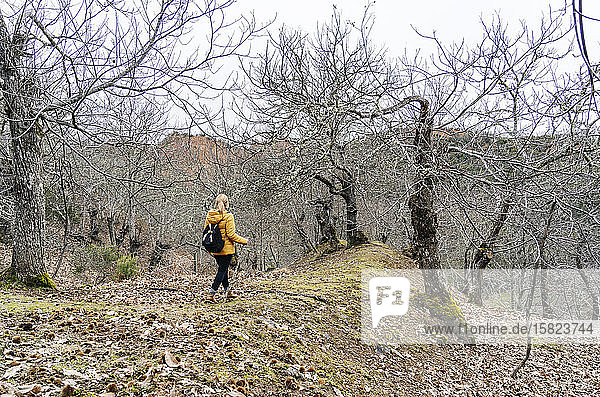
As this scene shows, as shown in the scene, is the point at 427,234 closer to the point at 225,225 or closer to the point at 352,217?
the point at 225,225

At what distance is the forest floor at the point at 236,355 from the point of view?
318cm

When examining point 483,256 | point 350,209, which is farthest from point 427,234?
point 350,209

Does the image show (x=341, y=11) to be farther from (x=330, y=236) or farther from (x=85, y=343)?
(x=85, y=343)

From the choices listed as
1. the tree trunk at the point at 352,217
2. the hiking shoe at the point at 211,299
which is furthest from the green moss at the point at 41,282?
the tree trunk at the point at 352,217

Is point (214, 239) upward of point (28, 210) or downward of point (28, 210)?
downward

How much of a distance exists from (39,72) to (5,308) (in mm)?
3265

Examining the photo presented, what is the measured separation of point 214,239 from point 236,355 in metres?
2.18

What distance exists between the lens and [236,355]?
4.02m

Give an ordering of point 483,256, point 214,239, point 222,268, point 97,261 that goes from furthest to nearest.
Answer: point 97,261
point 483,256
point 222,268
point 214,239

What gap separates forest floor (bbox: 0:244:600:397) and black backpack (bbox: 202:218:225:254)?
81 cm

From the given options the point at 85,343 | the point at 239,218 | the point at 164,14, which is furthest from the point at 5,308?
the point at 239,218

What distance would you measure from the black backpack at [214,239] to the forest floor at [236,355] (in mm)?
810

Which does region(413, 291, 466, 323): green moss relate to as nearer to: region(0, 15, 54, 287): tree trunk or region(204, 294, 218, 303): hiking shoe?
region(204, 294, 218, 303): hiking shoe

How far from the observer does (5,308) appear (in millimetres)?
4574
